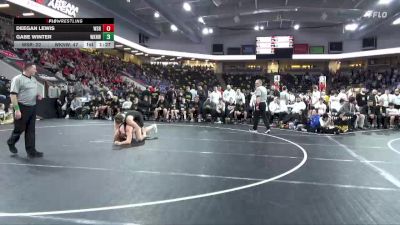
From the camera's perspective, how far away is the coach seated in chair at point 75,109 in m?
16.2

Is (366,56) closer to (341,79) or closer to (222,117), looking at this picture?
(341,79)

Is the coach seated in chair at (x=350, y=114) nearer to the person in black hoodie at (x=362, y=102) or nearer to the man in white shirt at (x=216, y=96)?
the person in black hoodie at (x=362, y=102)

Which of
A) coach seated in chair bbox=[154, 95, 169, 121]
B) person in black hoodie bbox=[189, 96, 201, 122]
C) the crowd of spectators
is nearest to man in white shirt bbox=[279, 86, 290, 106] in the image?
the crowd of spectators

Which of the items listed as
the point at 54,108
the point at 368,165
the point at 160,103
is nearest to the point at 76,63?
the point at 54,108

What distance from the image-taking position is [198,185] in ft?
14.8

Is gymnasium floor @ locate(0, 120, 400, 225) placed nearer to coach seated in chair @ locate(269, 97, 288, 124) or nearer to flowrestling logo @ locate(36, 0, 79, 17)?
coach seated in chair @ locate(269, 97, 288, 124)

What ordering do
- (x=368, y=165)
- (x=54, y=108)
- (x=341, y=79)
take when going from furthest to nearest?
(x=341, y=79)
(x=54, y=108)
(x=368, y=165)

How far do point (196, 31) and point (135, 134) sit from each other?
25.8 m

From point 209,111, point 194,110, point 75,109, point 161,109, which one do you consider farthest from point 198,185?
point 75,109

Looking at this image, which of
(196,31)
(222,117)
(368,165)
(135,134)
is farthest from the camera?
(196,31)

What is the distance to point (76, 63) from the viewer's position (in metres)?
24.8

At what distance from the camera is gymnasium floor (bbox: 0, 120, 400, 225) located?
338 centimetres
